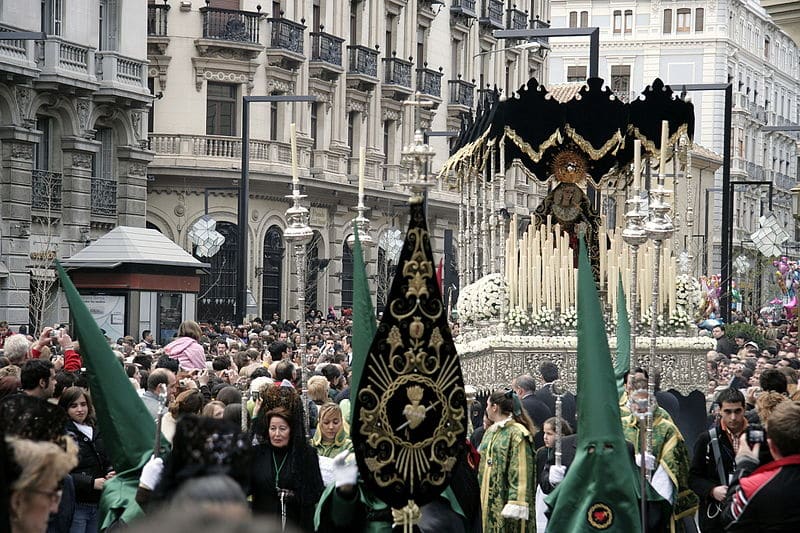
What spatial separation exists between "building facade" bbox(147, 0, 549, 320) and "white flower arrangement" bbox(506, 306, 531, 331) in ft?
61.9

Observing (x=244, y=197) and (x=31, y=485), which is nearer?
(x=31, y=485)

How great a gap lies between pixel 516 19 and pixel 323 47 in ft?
43.5

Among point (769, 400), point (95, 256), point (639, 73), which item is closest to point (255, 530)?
point (769, 400)

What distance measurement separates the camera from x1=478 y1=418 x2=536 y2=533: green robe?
1023 centimetres

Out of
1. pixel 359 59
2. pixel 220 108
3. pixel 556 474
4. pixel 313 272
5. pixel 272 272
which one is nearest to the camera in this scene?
pixel 556 474

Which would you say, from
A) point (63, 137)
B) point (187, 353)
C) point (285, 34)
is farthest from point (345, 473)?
point (285, 34)

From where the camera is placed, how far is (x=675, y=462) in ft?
33.1

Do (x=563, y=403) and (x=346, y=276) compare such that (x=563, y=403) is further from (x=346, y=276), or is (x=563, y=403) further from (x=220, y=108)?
(x=346, y=276)

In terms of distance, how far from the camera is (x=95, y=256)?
2355 cm

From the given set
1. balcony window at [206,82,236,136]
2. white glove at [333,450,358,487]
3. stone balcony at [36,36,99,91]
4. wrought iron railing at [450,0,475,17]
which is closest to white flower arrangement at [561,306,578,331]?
white glove at [333,450,358,487]

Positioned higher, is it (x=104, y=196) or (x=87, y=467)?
(x=104, y=196)

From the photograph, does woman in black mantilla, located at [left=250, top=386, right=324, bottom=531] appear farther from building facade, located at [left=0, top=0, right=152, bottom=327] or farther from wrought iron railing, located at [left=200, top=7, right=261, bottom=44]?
wrought iron railing, located at [left=200, top=7, right=261, bottom=44]

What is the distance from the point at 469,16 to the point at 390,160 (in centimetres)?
636

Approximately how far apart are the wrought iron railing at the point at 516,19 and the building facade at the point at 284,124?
15.6ft
